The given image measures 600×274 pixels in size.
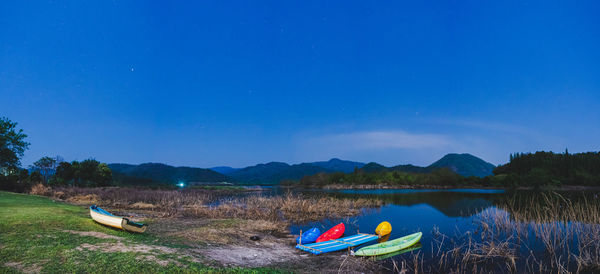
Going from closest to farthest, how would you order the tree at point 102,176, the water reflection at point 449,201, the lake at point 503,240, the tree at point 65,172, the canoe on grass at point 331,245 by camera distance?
1. the lake at point 503,240
2. the canoe on grass at point 331,245
3. the water reflection at point 449,201
4. the tree at point 65,172
5. the tree at point 102,176

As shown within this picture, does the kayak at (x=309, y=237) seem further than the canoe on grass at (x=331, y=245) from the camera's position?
Yes

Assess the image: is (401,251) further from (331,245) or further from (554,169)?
(554,169)

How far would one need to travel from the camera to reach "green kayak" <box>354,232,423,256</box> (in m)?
13.2

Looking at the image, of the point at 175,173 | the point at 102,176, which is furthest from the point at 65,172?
the point at 175,173

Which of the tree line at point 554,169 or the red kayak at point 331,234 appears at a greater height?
the tree line at point 554,169

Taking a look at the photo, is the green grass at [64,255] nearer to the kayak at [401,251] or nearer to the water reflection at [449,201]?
the kayak at [401,251]

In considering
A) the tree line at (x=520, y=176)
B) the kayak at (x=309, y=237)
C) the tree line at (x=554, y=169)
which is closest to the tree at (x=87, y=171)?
the kayak at (x=309, y=237)

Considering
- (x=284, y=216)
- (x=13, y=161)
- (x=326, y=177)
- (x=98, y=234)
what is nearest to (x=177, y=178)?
(x=326, y=177)

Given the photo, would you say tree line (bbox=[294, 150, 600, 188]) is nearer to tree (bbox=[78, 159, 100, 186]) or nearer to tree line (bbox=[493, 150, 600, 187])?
tree line (bbox=[493, 150, 600, 187])

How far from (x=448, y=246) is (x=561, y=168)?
120m

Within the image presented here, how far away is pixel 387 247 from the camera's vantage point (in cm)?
1439

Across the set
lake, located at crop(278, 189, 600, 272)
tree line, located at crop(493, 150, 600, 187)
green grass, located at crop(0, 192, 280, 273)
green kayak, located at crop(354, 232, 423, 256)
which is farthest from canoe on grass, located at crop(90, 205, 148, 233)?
tree line, located at crop(493, 150, 600, 187)

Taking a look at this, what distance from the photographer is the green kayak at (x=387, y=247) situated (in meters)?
13.2

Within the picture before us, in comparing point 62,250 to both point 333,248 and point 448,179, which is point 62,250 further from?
point 448,179
